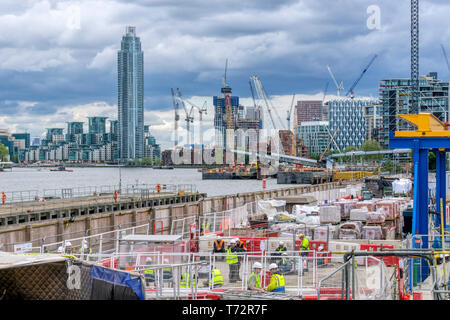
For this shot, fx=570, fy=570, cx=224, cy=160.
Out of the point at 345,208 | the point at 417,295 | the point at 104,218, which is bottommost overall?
the point at 104,218

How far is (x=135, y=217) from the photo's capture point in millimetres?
40344

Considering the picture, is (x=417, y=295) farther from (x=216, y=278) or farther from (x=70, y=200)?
(x=70, y=200)

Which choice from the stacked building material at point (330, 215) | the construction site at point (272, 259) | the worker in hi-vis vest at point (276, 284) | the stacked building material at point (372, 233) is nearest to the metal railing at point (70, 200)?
the construction site at point (272, 259)

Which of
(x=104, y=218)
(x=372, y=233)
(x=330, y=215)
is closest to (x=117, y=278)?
(x=372, y=233)

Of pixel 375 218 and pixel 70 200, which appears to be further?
pixel 70 200

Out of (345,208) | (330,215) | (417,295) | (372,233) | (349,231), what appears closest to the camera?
(417,295)

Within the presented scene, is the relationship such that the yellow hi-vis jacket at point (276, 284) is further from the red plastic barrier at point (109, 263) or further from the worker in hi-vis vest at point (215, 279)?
the red plastic barrier at point (109, 263)

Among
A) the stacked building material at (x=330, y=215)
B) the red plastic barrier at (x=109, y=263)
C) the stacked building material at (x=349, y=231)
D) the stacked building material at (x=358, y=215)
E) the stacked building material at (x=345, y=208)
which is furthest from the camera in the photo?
the stacked building material at (x=345, y=208)

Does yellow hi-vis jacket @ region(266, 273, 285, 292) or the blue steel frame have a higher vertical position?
the blue steel frame

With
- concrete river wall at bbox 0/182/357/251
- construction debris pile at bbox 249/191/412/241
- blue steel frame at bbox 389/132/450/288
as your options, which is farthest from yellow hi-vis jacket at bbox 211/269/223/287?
construction debris pile at bbox 249/191/412/241

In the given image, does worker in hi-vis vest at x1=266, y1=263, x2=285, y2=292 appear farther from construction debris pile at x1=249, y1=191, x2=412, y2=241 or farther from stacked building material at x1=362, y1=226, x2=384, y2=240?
stacked building material at x1=362, y1=226, x2=384, y2=240
